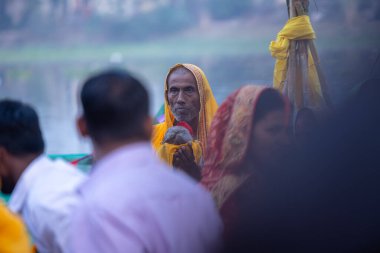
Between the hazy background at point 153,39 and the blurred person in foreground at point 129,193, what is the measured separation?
1678 mm

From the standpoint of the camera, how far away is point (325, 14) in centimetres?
340

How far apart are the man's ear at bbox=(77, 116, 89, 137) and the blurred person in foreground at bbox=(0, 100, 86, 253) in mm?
190

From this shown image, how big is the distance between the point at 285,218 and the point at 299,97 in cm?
116

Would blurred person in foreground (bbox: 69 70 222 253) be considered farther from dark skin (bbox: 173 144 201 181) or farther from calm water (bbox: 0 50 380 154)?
dark skin (bbox: 173 144 201 181)

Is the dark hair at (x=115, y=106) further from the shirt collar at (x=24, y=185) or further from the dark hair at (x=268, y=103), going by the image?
the dark hair at (x=268, y=103)

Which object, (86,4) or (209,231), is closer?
(209,231)

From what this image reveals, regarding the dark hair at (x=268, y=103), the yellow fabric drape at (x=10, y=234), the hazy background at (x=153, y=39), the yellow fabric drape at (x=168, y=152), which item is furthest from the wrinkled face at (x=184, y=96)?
the yellow fabric drape at (x=10, y=234)

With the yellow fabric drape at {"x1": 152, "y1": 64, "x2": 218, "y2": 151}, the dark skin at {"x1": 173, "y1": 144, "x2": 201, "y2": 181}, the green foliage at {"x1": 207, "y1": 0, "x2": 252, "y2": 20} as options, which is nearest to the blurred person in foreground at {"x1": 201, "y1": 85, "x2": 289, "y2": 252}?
the dark skin at {"x1": 173, "y1": 144, "x2": 201, "y2": 181}

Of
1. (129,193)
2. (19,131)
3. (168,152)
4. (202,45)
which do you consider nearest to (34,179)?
(19,131)

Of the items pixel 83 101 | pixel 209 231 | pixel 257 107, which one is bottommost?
pixel 209 231

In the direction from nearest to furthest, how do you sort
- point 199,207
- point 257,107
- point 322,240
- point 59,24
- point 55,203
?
point 199,207, point 55,203, point 322,240, point 257,107, point 59,24

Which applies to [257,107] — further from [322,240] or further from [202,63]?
[202,63]

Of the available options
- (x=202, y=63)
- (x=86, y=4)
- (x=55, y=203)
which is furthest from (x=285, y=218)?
(x=86, y=4)

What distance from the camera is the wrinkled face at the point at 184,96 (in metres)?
3.74
